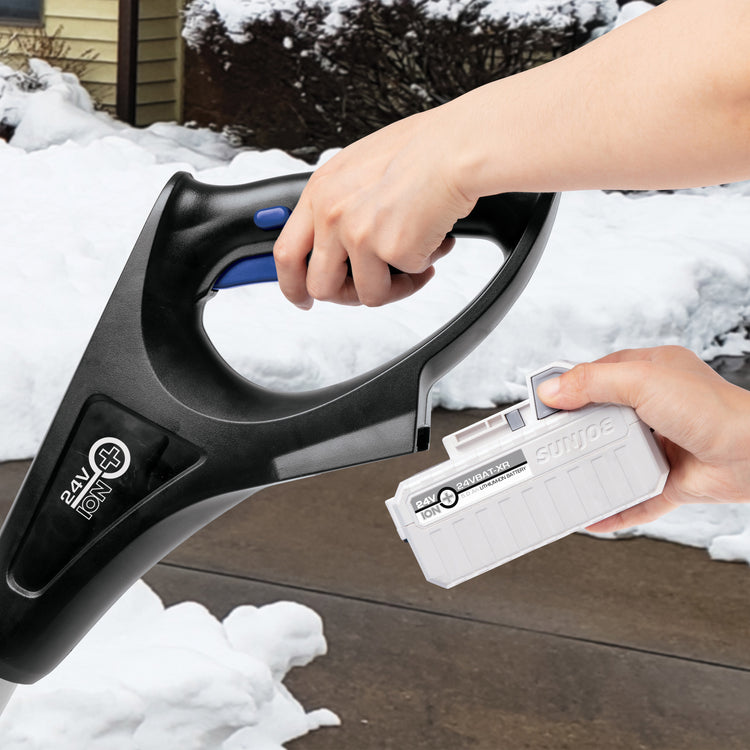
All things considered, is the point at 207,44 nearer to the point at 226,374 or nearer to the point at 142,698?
the point at 142,698

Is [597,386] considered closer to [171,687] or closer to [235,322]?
[171,687]

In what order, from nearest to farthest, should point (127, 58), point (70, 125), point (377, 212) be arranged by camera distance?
point (377, 212)
point (70, 125)
point (127, 58)

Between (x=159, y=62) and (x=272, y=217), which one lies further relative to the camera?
(x=159, y=62)

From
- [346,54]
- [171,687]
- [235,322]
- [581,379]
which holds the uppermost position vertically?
[581,379]

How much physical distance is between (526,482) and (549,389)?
0.19ft

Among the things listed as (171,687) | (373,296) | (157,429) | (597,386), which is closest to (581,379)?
(597,386)

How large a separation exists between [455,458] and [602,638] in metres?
1.35

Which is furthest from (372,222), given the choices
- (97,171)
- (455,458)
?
(97,171)

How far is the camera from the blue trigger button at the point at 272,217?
604 mm

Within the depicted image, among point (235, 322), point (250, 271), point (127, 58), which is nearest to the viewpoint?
point (250, 271)

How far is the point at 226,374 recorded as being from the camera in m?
0.65

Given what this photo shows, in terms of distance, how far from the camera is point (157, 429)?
604 millimetres

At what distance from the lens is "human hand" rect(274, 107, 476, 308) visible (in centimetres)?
50

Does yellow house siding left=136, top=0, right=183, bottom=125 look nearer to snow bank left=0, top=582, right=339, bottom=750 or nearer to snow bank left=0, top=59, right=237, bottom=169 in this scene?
snow bank left=0, top=59, right=237, bottom=169
